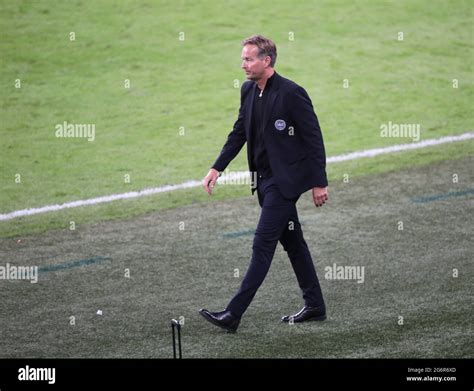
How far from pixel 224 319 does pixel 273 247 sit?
0.72 meters

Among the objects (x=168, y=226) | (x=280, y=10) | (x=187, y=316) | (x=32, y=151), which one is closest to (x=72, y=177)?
(x=32, y=151)

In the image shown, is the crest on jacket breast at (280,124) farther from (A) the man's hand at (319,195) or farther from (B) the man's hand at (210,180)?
(B) the man's hand at (210,180)

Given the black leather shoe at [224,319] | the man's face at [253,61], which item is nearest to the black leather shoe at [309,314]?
the black leather shoe at [224,319]

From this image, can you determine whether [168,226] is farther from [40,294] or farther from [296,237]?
[296,237]

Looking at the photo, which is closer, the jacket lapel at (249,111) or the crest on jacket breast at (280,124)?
the crest on jacket breast at (280,124)

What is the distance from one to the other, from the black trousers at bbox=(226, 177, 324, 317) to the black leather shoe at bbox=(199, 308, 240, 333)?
47 mm

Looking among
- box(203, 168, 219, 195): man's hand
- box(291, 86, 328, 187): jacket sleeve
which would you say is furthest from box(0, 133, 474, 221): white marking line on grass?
box(291, 86, 328, 187): jacket sleeve

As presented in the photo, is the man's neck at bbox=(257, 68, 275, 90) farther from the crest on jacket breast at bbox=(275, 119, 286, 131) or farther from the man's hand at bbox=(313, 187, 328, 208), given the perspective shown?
the man's hand at bbox=(313, 187, 328, 208)

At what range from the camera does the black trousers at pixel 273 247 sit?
27.9 ft

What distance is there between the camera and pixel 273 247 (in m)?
8.62

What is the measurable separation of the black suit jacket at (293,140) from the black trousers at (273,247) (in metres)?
0.13

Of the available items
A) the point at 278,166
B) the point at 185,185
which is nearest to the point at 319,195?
the point at 278,166

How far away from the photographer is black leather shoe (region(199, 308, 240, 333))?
8.45 m
